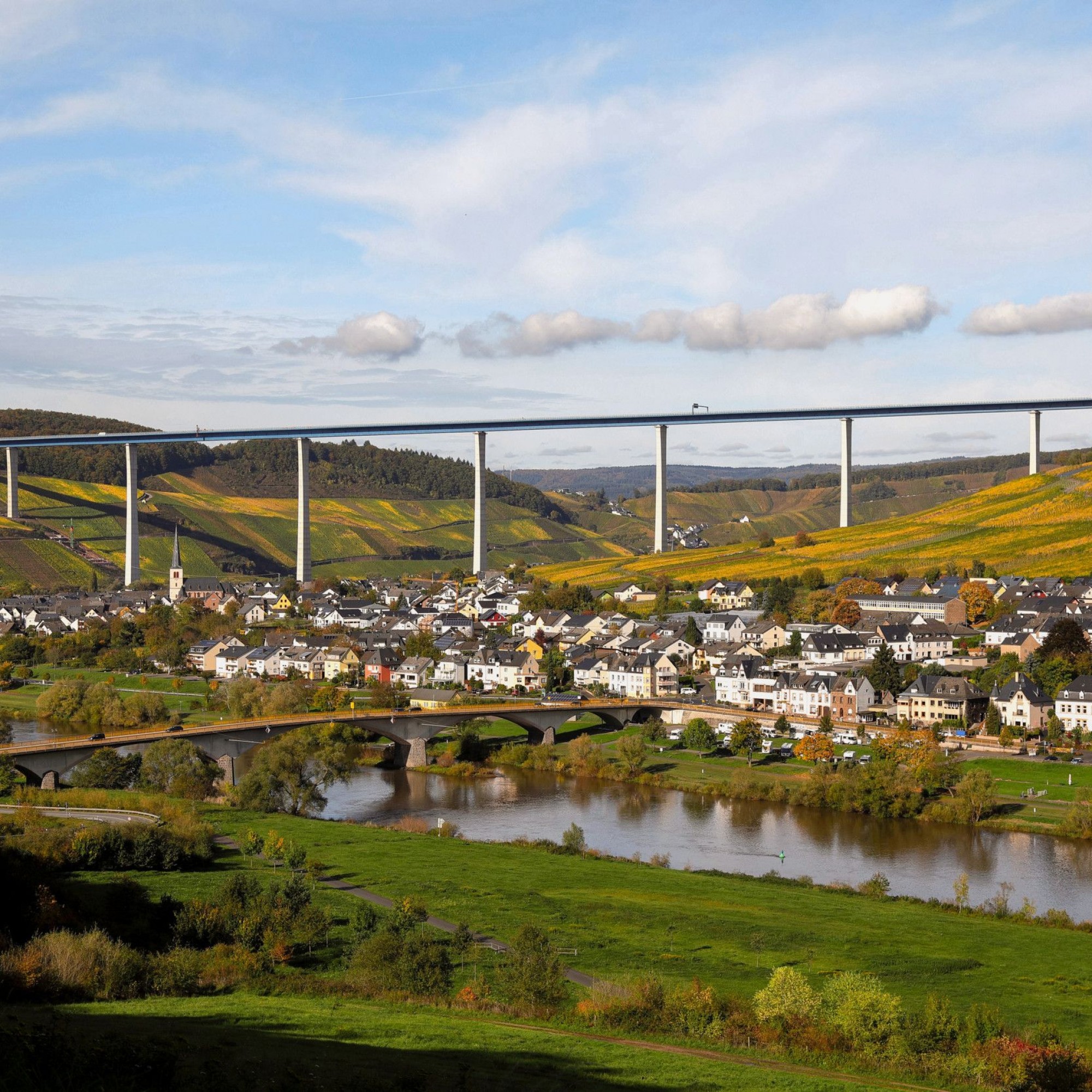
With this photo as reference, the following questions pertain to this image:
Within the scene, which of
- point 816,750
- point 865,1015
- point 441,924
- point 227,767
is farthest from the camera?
point 816,750

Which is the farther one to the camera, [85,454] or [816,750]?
[85,454]

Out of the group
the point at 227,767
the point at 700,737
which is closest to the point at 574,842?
the point at 227,767

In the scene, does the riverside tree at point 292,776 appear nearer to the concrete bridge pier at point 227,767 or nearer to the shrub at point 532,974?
the concrete bridge pier at point 227,767

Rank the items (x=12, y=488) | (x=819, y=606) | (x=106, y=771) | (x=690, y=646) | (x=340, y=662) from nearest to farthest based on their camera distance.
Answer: (x=106, y=771)
(x=690, y=646)
(x=340, y=662)
(x=819, y=606)
(x=12, y=488)

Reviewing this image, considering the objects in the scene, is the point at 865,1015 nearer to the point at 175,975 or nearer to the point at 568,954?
the point at 568,954

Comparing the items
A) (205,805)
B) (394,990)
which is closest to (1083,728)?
(205,805)

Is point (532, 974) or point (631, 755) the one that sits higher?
point (631, 755)

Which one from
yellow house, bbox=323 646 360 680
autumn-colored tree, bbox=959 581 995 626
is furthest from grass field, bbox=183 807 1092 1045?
autumn-colored tree, bbox=959 581 995 626

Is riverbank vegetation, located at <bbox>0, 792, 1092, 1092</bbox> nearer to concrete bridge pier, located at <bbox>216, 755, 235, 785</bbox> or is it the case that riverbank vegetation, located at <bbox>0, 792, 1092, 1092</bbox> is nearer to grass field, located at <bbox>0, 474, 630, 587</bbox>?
concrete bridge pier, located at <bbox>216, 755, 235, 785</bbox>
